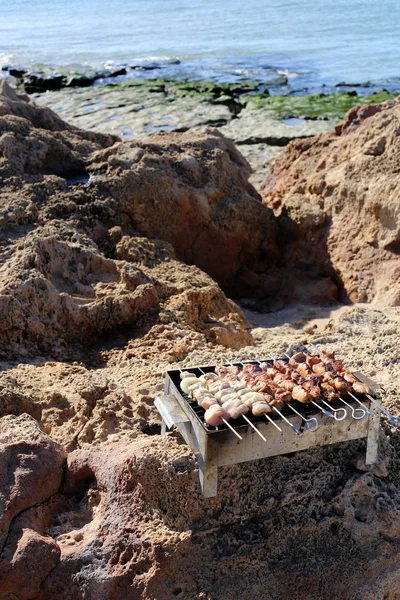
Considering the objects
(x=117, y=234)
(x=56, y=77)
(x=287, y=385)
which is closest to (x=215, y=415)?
(x=287, y=385)

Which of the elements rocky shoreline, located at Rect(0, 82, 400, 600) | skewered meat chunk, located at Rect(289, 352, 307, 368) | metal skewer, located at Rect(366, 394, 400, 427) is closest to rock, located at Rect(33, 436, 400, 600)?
rocky shoreline, located at Rect(0, 82, 400, 600)

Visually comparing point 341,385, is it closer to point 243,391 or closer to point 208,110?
point 243,391

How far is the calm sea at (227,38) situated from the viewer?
2539 cm

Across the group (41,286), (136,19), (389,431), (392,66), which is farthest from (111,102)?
(136,19)

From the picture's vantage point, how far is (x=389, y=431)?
12.3ft

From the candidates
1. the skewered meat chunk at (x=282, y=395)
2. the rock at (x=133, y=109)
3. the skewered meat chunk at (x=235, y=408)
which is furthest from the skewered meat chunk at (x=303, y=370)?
the rock at (x=133, y=109)

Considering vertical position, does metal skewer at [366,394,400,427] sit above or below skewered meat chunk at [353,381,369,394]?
below

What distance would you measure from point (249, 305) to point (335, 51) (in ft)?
79.1

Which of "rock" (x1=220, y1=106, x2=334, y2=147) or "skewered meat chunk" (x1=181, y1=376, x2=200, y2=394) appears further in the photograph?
"rock" (x1=220, y1=106, x2=334, y2=147)

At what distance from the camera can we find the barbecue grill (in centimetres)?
319

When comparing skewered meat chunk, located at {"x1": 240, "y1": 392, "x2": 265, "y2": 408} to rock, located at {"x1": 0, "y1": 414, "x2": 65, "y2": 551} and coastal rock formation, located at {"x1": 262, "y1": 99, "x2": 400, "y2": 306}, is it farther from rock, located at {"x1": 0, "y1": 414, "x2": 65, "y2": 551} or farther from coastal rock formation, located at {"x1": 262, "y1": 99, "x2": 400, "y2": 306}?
coastal rock formation, located at {"x1": 262, "y1": 99, "x2": 400, "y2": 306}

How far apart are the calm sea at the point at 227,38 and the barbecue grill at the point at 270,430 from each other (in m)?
20.1

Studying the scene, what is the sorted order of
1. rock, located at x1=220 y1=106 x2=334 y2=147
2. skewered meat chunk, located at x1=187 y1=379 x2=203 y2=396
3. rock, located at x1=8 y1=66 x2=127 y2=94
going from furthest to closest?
1. rock, located at x1=8 y1=66 x2=127 y2=94
2. rock, located at x1=220 y1=106 x2=334 y2=147
3. skewered meat chunk, located at x1=187 y1=379 x2=203 y2=396

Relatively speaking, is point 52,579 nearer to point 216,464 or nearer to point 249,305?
point 216,464
